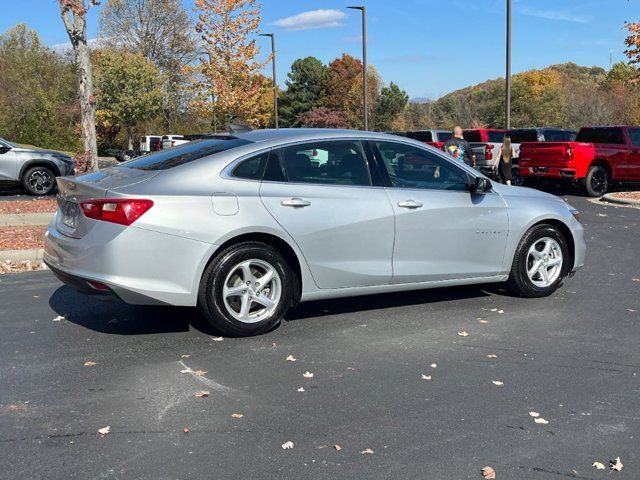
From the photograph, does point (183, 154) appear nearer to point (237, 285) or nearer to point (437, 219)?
point (237, 285)

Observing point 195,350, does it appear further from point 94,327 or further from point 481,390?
point 481,390

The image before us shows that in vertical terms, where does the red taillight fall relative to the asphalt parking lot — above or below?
above

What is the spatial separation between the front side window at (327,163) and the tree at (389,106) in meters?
50.9

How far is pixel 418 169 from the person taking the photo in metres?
6.04

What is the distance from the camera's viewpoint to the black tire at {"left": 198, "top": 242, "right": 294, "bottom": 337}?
5.07 meters

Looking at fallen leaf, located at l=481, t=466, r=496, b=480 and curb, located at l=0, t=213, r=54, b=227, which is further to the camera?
curb, located at l=0, t=213, r=54, b=227

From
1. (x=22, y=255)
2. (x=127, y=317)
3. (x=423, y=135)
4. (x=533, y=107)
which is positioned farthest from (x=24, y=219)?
(x=533, y=107)

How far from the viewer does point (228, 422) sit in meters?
3.79

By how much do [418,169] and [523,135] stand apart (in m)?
16.2

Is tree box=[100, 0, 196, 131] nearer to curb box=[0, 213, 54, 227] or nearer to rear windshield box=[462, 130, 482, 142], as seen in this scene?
rear windshield box=[462, 130, 482, 142]

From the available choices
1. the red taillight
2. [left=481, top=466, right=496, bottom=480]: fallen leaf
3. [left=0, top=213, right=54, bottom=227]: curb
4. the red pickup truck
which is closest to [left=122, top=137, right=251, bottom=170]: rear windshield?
the red taillight

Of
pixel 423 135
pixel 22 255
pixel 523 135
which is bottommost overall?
pixel 22 255

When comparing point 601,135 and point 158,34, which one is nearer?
point 601,135

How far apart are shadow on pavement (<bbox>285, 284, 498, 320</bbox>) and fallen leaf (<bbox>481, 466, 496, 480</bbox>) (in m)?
2.82
